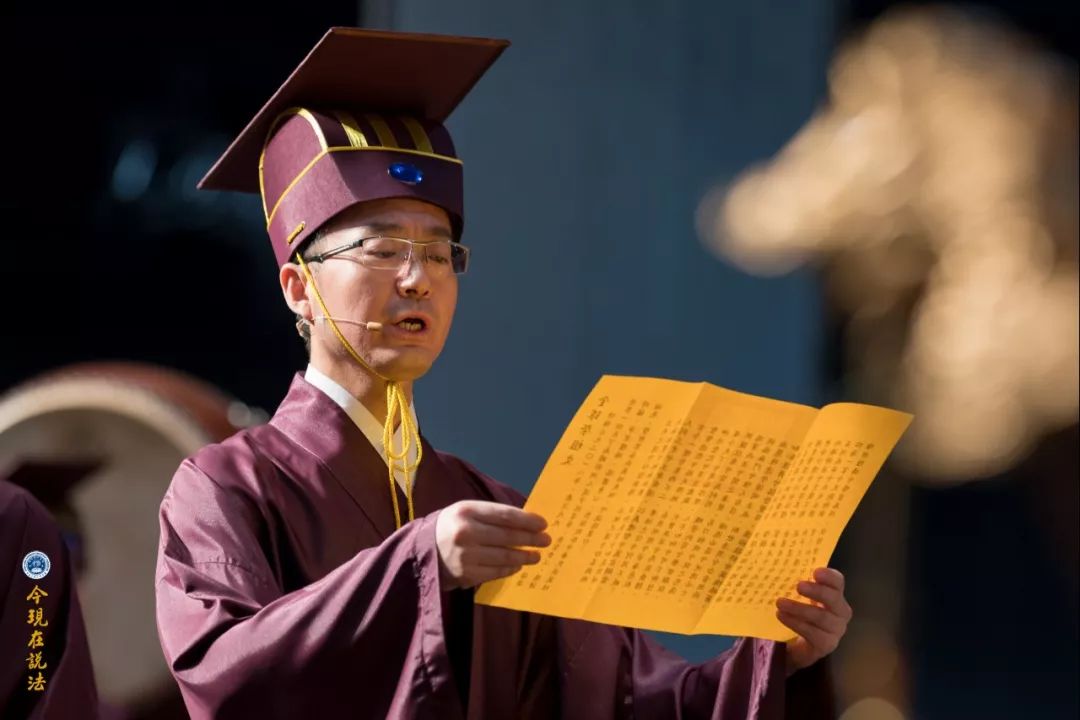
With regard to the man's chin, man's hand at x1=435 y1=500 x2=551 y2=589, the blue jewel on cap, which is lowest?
man's hand at x1=435 y1=500 x2=551 y2=589

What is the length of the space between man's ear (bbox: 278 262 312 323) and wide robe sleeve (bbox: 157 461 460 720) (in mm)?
371

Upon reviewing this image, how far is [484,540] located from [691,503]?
0.84ft

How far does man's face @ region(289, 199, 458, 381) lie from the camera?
6.45ft

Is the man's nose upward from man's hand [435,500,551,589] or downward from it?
upward

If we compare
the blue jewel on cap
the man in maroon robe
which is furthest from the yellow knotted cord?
the blue jewel on cap

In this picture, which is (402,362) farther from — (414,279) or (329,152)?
(329,152)

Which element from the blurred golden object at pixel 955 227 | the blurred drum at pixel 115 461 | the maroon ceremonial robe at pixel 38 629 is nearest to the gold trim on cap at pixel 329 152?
the maroon ceremonial robe at pixel 38 629

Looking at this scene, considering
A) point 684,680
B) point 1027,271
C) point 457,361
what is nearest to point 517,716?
point 684,680

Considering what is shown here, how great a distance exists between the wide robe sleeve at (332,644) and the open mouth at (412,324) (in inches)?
13.3

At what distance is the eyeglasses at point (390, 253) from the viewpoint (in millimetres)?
1978

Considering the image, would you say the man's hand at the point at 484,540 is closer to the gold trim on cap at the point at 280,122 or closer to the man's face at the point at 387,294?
the man's face at the point at 387,294

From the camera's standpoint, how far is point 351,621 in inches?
65.6

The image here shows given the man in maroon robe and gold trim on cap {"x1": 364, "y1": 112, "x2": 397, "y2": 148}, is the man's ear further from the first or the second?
gold trim on cap {"x1": 364, "y1": 112, "x2": 397, "y2": 148}

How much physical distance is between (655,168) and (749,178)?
0.80 ft
